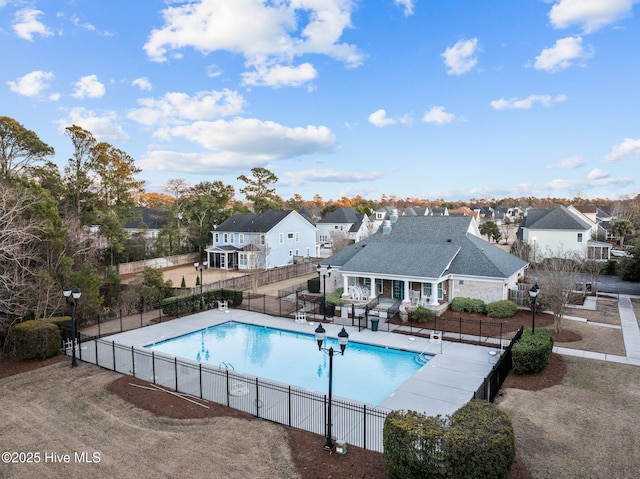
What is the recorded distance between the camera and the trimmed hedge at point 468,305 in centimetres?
2491

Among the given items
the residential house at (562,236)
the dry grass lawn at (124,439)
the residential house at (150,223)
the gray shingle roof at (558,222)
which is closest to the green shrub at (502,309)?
the dry grass lawn at (124,439)

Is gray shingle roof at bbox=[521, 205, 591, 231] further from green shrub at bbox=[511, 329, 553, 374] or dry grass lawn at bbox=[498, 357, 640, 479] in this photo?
green shrub at bbox=[511, 329, 553, 374]

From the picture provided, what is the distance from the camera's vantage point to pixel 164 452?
33.7 feet

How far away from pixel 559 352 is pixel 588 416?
631 cm

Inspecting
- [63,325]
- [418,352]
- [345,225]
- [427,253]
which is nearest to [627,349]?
[418,352]

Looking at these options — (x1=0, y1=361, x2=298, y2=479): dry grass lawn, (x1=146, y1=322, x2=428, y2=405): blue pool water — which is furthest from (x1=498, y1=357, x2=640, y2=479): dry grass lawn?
(x1=0, y1=361, x2=298, y2=479): dry grass lawn

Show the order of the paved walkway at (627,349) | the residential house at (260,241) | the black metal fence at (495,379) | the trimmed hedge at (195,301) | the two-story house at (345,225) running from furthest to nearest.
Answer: the two-story house at (345,225), the residential house at (260,241), the trimmed hedge at (195,301), the paved walkway at (627,349), the black metal fence at (495,379)

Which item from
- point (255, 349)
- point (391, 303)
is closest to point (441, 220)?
point (391, 303)

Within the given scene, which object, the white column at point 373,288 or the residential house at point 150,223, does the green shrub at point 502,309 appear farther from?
the residential house at point 150,223

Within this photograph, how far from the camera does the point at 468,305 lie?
82.5ft

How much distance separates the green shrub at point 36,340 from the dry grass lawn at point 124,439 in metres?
3.06

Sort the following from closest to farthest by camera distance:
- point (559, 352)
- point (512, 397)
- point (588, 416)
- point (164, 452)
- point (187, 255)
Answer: point (164, 452) → point (588, 416) → point (512, 397) → point (559, 352) → point (187, 255)

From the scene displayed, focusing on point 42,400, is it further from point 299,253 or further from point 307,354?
point 299,253

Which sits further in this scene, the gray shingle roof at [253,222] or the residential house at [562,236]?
the gray shingle roof at [253,222]
